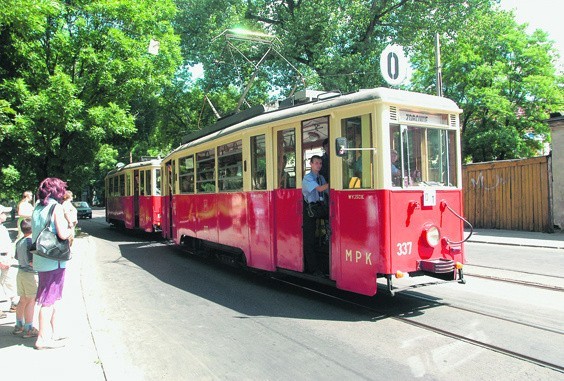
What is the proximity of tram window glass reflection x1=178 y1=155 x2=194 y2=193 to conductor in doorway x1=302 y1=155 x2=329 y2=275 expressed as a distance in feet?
16.2

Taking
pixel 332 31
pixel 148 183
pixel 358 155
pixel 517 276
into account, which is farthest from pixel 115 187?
pixel 517 276

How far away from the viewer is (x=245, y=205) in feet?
26.9

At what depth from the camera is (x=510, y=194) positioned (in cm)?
1697

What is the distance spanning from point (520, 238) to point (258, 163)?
10.8 m

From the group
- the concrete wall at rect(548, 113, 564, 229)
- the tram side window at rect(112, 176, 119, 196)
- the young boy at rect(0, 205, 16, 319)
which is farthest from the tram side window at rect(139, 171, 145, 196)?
the concrete wall at rect(548, 113, 564, 229)

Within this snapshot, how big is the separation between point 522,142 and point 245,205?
23.0 metres

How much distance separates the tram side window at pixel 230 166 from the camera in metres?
8.48

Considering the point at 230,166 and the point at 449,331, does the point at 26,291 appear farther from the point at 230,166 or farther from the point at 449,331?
the point at 449,331

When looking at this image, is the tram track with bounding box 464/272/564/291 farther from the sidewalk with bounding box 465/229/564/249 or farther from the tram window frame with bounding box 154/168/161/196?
the tram window frame with bounding box 154/168/161/196

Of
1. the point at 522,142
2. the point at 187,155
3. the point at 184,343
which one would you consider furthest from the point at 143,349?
the point at 522,142

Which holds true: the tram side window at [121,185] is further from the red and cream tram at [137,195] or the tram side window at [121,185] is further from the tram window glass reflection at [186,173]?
the tram window glass reflection at [186,173]

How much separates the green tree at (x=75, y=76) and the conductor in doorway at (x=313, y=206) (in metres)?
13.2

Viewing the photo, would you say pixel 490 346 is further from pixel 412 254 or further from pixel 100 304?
pixel 100 304

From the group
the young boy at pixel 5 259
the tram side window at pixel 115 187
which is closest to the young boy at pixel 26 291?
the young boy at pixel 5 259
